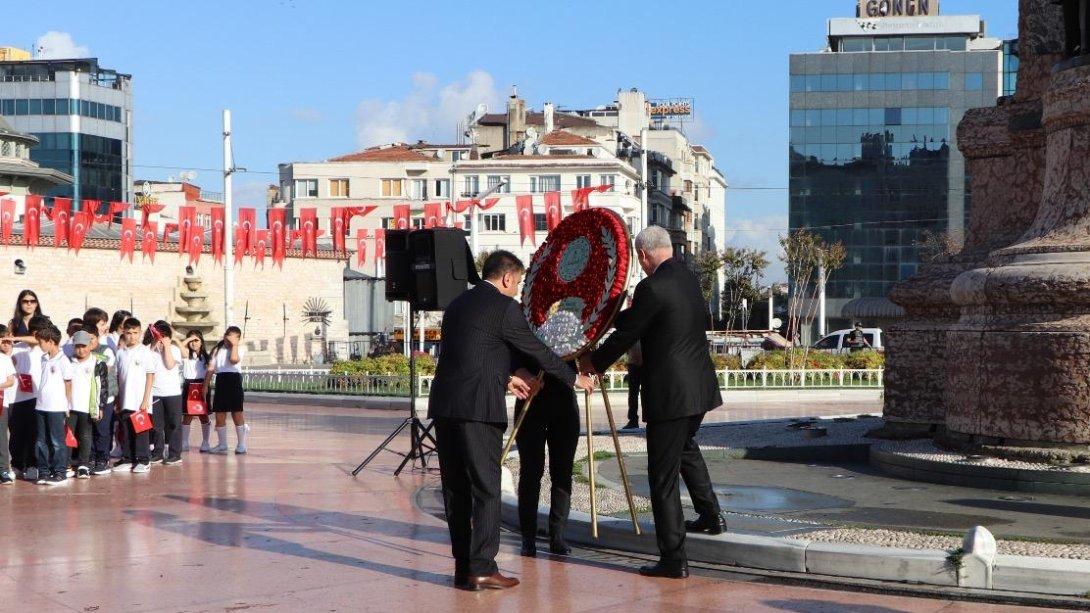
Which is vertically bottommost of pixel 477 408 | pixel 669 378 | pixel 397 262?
pixel 477 408

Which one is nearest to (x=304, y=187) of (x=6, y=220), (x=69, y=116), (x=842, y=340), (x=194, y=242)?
(x=69, y=116)

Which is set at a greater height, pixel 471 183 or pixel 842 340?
pixel 471 183

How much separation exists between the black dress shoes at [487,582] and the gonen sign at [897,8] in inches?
3572

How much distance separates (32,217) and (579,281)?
53224 millimetres

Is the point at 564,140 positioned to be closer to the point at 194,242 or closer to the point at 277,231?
the point at 194,242

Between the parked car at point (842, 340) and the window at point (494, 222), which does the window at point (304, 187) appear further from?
the parked car at point (842, 340)

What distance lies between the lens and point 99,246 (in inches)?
2601

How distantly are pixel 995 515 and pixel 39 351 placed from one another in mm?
9460

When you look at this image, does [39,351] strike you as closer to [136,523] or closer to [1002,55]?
[136,523]

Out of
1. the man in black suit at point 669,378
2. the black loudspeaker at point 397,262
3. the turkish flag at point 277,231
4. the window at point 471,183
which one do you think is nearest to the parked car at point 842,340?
the turkish flag at point 277,231

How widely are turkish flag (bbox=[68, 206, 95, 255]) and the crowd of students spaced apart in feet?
126

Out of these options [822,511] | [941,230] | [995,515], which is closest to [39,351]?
[822,511]

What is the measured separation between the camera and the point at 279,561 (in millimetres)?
9039

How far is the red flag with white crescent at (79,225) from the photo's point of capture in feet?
176
